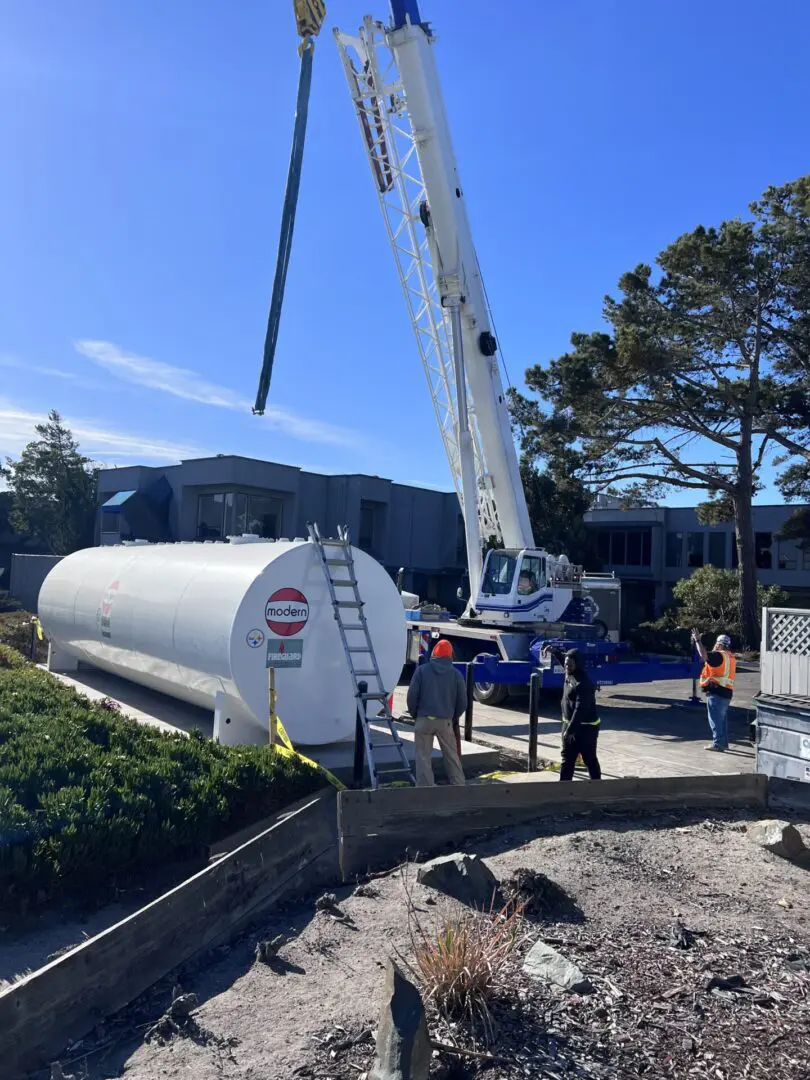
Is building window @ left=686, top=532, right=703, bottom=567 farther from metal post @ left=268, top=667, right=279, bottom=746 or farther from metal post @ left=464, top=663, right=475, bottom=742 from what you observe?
metal post @ left=268, top=667, right=279, bottom=746

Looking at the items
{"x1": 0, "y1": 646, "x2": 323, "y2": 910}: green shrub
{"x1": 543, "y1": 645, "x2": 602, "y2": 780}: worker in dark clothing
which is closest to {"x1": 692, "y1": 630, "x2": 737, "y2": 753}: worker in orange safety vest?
{"x1": 543, "y1": 645, "x2": 602, "y2": 780}: worker in dark clothing

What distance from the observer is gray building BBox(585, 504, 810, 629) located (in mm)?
40188

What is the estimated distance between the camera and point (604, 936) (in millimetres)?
5234

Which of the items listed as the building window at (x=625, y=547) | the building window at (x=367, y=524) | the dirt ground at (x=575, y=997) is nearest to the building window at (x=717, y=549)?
the building window at (x=625, y=547)

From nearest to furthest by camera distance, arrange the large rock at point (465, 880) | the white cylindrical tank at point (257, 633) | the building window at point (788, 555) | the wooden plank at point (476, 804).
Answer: the large rock at point (465, 880), the wooden plank at point (476, 804), the white cylindrical tank at point (257, 633), the building window at point (788, 555)

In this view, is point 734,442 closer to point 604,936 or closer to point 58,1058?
point 604,936

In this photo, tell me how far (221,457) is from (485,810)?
107 feet

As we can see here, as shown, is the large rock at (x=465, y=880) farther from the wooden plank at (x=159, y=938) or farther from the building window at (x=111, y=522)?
the building window at (x=111, y=522)

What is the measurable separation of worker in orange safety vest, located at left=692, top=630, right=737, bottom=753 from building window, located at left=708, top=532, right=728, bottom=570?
99.8 ft

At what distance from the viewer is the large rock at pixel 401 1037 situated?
12.0 feet

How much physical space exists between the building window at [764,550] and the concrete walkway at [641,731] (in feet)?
74.6

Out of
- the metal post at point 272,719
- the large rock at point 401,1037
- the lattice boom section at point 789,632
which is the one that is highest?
the lattice boom section at point 789,632

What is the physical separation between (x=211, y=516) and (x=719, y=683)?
30.7m

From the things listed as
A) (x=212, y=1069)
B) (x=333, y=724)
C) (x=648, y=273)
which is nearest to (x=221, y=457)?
(x=648, y=273)
